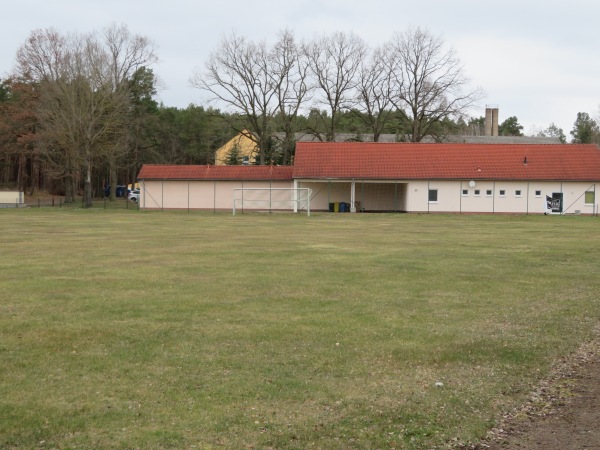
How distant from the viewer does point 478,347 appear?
8477 mm

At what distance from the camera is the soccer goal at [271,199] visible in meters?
53.9

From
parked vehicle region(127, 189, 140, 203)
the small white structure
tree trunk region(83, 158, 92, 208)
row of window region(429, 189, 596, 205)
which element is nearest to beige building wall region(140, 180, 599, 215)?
row of window region(429, 189, 596, 205)

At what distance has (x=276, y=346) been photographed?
27.5 ft

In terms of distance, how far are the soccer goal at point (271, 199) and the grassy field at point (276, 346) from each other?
118ft

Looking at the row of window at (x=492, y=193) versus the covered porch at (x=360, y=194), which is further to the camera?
the covered porch at (x=360, y=194)

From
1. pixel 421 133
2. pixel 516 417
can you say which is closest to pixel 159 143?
pixel 421 133

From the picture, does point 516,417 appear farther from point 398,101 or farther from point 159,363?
point 398,101

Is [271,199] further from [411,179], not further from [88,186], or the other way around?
[88,186]

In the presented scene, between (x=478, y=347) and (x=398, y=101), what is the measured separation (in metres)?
63.1

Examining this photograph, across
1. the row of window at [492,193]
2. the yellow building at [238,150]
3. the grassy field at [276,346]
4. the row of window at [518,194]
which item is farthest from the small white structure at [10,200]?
the grassy field at [276,346]

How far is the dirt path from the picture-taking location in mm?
5367

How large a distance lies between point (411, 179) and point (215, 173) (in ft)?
55.6

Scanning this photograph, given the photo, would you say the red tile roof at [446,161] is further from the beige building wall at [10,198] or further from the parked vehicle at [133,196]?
the parked vehicle at [133,196]

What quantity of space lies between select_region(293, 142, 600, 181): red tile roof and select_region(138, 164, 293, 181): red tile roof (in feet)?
7.03
